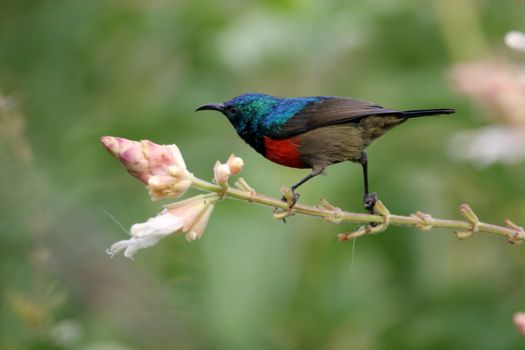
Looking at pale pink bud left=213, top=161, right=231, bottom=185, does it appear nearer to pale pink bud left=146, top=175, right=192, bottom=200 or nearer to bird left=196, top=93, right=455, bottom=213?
pale pink bud left=146, top=175, right=192, bottom=200

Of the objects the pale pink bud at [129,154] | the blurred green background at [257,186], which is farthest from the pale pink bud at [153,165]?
the blurred green background at [257,186]

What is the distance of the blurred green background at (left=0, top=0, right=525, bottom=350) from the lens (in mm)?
3285

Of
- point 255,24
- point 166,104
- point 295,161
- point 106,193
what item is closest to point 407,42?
point 255,24

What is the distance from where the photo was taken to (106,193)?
384 centimetres

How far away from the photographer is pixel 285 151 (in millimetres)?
2457

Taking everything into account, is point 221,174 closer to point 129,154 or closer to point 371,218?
point 129,154

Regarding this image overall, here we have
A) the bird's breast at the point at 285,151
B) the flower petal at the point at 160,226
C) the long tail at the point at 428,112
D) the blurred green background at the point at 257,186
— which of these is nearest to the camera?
the flower petal at the point at 160,226

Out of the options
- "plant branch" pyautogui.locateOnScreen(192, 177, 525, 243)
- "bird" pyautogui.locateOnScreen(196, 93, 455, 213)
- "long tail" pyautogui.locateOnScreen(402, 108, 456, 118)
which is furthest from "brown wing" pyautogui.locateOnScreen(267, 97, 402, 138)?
"plant branch" pyautogui.locateOnScreen(192, 177, 525, 243)

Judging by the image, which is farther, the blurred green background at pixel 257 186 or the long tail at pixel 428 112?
the blurred green background at pixel 257 186

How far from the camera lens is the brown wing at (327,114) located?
8.08 feet

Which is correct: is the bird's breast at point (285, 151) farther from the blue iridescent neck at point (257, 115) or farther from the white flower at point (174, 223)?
the white flower at point (174, 223)

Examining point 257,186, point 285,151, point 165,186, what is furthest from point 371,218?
point 257,186

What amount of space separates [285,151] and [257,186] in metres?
0.85

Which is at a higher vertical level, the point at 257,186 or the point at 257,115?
the point at 257,115
